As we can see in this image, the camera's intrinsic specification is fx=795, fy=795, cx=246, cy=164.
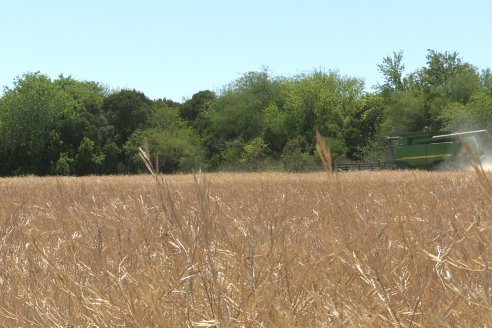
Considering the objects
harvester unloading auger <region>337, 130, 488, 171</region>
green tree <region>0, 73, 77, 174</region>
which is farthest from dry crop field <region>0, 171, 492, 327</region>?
green tree <region>0, 73, 77, 174</region>

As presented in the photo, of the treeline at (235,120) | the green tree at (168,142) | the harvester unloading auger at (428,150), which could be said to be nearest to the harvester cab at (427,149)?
the harvester unloading auger at (428,150)

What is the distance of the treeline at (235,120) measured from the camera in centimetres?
5603

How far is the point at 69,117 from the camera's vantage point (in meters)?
64.2

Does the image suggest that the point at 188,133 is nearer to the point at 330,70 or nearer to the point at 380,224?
the point at 330,70

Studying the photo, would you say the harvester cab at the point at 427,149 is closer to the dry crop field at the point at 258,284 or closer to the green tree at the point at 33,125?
the dry crop field at the point at 258,284

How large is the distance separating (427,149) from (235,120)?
1368 inches

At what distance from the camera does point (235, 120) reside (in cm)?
6469

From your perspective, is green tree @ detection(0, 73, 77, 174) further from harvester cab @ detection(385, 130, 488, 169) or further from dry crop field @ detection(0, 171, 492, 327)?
dry crop field @ detection(0, 171, 492, 327)

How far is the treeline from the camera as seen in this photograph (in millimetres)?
56031

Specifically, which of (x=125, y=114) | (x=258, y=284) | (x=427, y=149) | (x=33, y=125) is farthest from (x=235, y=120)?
(x=258, y=284)

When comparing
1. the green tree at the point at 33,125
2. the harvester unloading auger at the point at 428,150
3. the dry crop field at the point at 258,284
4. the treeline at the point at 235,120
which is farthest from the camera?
the green tree at the point at 33,125

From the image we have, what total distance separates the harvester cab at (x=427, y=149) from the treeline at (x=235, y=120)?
59.0 ft

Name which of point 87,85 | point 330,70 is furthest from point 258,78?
point 87,85

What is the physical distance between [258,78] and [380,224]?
6669cm
